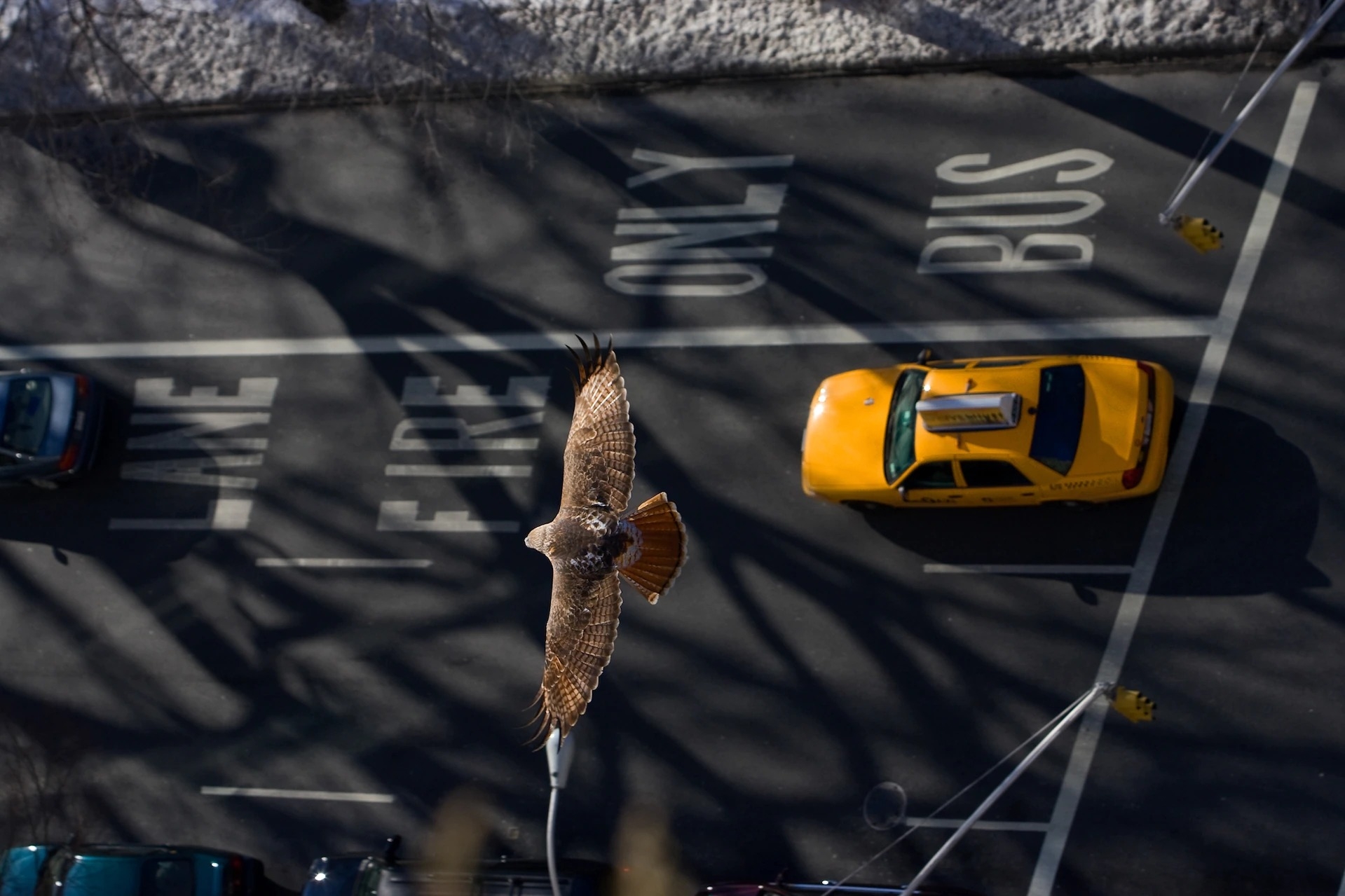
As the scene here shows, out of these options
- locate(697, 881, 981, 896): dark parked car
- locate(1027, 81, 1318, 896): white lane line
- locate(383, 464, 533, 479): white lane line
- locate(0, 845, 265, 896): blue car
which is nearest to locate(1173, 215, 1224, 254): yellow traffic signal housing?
locate(1027, 81, 1318, 896): white lane line

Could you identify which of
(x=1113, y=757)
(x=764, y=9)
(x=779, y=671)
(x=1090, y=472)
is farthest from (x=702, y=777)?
(x=764, y=9)

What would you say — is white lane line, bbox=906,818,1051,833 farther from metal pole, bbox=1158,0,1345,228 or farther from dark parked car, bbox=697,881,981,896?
metal pole, bbox=1158,0,1345,228

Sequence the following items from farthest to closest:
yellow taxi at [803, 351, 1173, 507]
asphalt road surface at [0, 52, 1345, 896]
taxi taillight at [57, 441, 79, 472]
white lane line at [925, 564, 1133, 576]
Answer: taxi taillight at [57, 441, 79, 472]
white lane line at [925, 564, 1133, 576]
asphalt road surface at [0, 52, 1345, 896]
yellow taxi at [803, 351, 1173, 507]

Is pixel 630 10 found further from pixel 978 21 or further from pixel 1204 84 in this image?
pixel 1204 84

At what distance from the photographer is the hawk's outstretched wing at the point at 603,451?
1195 centimetres

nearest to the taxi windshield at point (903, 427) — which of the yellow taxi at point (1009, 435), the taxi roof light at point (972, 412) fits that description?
the yellow taxi at point (1009, 435)

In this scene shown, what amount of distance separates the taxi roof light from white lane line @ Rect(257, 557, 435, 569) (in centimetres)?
678

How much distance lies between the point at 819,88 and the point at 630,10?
299cm

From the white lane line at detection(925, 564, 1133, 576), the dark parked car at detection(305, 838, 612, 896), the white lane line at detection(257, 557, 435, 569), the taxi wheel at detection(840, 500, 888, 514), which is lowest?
the dark parked car at detection(305, 838, 612, 896)

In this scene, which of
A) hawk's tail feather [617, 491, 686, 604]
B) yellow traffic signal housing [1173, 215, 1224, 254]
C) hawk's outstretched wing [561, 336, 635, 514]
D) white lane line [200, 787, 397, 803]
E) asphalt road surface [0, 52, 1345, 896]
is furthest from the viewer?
white lane line [200, 787, 397, 803]

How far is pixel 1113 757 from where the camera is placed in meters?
14.1

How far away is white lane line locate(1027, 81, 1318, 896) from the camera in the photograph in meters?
14.0

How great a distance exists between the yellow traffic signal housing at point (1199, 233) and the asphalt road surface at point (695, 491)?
0.28 metres

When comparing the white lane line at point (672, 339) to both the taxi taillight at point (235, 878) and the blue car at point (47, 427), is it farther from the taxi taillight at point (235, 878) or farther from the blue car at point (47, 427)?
the taxi taillight at point (235, 878)
